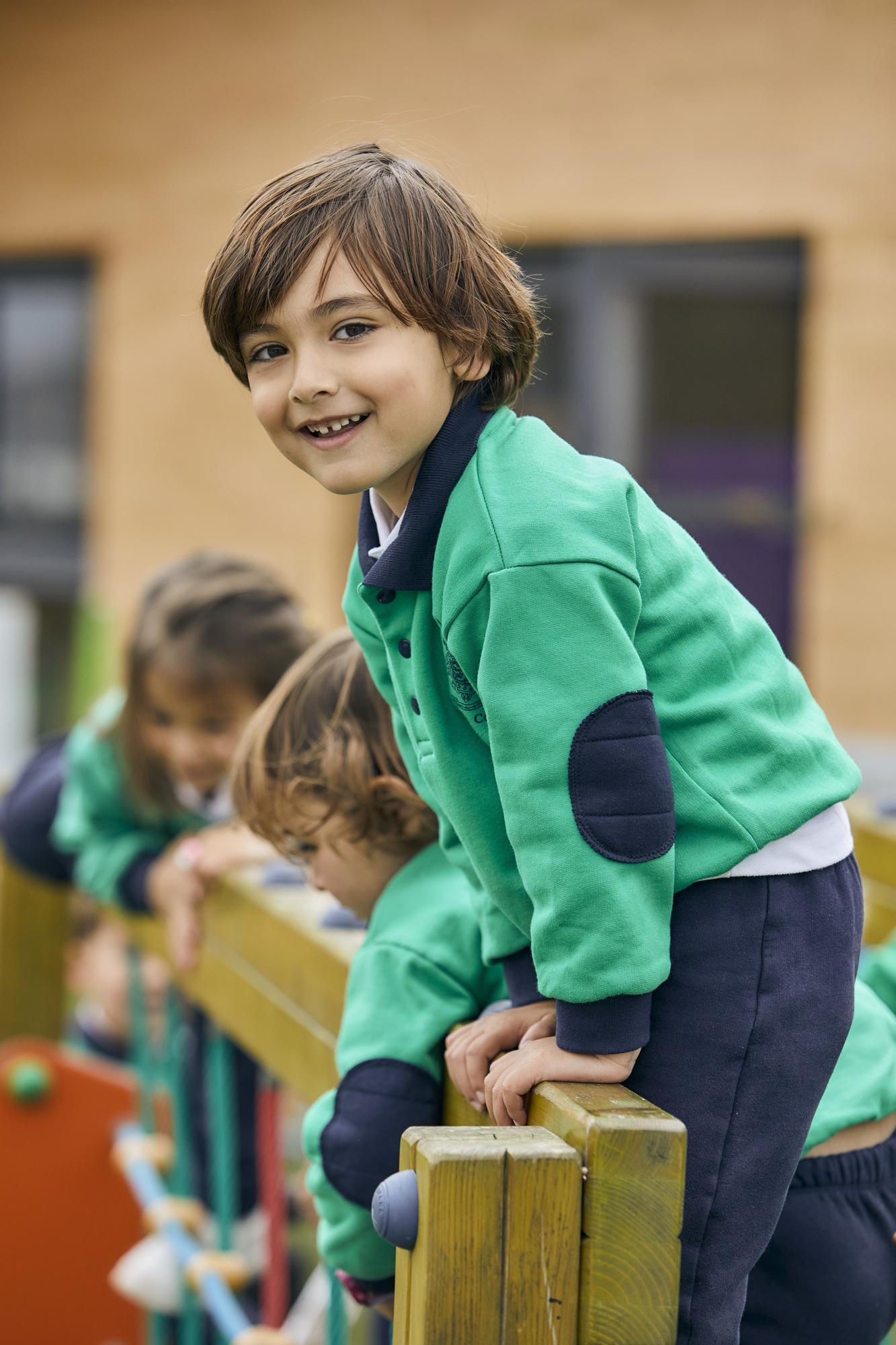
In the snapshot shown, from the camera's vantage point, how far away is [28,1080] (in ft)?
8.59

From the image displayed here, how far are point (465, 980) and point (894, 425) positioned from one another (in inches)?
152

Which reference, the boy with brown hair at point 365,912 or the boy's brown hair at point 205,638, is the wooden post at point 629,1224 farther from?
the boy's brown hair at point 205,638

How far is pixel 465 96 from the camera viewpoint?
16.1 ft

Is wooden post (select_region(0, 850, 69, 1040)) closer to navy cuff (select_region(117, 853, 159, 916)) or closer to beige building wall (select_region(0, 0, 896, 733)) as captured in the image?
navy cuff (select_region(117, 853, 159, 916))

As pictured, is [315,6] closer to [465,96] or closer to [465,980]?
[465,96]

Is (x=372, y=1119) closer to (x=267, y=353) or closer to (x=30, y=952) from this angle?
(x=267, y=353)

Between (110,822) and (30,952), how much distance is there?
82 cm

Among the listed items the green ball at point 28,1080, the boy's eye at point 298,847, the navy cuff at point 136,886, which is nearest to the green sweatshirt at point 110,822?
the navy cuff at point 136,886

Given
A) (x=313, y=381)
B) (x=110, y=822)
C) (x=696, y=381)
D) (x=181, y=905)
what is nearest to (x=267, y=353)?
(x=313, y=381)

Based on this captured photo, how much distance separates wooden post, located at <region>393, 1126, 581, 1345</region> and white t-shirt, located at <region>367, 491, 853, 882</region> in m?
0.25

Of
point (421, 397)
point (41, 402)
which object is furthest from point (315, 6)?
point (421, 397)

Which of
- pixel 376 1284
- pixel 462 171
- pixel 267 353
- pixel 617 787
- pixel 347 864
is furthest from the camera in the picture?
pixel 462 171

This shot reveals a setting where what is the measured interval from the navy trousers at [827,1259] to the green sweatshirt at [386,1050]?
11.0 inches

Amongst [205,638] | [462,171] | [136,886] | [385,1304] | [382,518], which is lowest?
[385,1304]
